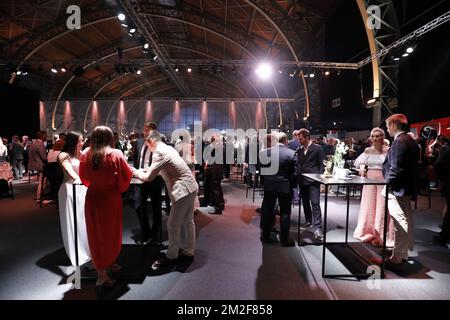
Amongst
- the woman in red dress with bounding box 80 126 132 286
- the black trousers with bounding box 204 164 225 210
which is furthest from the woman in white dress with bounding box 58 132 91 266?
the black trousers with bounding box 204 164 225 210

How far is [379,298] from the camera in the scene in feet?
7.88

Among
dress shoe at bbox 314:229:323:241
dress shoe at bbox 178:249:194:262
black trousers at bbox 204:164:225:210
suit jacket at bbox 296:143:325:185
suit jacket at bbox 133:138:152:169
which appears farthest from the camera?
black trousers at bbox 204:164:225:210

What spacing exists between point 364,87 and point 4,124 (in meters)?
15.5

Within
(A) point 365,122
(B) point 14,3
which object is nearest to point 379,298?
(A) point 365,122

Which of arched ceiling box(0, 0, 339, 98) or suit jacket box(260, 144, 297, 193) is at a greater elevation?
arched ceiling box(0, 0, 339, 98)

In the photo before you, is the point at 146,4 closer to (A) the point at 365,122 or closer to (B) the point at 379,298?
(A) the point at 365,122

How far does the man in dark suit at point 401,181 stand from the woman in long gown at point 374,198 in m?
0.51

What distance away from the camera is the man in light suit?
2654 millimetres

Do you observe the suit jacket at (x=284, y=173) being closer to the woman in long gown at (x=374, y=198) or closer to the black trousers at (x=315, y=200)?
the black trousers at (x=315, y=200)

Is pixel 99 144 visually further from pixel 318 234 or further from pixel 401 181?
pixel 318 234

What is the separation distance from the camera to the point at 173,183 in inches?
110

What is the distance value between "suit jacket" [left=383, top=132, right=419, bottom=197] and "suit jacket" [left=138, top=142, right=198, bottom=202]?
2.13m

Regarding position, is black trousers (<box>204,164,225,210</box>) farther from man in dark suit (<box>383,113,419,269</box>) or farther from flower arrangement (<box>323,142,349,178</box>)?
man in dark suit (<box>383,113,419,269</box>)
